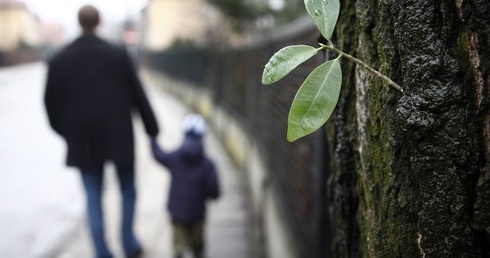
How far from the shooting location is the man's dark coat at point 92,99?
3.33 m

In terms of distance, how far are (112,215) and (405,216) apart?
4.73 meters

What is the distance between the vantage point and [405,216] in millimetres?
796

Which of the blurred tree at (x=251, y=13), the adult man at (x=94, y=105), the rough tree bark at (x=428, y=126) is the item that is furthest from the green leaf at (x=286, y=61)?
the blurred tree at (x=251, y=13)

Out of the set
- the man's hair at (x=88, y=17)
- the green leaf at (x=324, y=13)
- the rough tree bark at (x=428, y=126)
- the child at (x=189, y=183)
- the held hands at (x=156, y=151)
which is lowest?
the child at (x=189, y=183)

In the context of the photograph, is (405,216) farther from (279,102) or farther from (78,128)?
(78,128)

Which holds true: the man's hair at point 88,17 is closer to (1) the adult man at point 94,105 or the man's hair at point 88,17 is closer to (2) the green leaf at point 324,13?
(1) the adult man at point 94,105

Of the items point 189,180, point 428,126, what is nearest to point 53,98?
point 189,180

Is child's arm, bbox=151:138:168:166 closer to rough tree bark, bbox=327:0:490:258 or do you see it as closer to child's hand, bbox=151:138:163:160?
child's hand, bbox=151:138:163:160

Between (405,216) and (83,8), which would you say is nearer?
(405,216)

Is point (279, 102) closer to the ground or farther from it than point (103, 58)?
closer to the ground

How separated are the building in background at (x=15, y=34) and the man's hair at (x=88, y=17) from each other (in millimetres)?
38060

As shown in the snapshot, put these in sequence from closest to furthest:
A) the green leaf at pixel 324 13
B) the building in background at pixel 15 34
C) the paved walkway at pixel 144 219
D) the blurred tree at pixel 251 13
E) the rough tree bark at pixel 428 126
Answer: the rough tree bark at pixel 428 126, the green leaf at pixel 324 13, the paved walkway at pixel 144 219, the blurred tree at pixel 251 13, the building in background at pixel 15 34

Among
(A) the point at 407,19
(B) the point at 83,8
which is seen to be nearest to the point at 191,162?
(B) the point at 83,8

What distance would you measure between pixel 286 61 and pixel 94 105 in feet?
9.47
